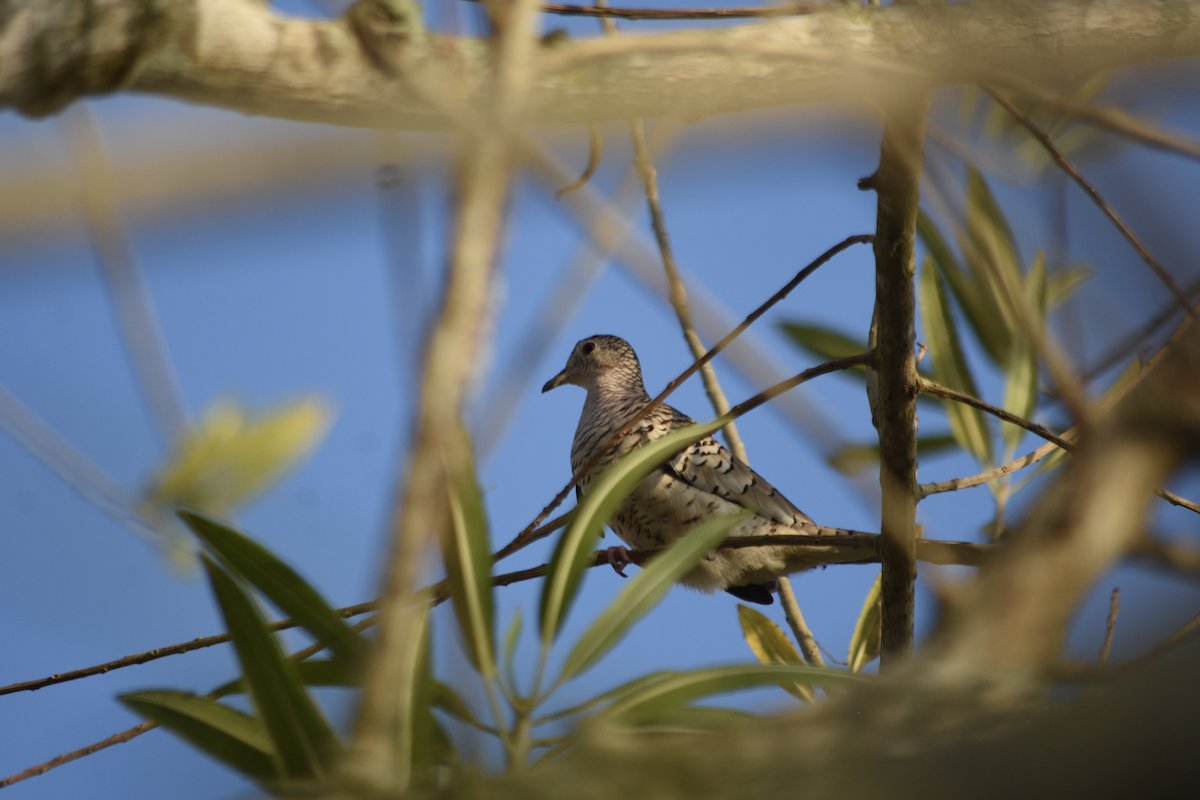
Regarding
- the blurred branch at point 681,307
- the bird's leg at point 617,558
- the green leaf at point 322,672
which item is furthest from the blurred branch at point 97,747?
the bird's leg at point 617,558

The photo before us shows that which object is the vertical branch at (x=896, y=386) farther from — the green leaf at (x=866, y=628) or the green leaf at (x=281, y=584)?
the green leaf at (x=281, y=584)

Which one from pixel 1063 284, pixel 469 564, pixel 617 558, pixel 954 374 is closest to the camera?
pixel 1063 284

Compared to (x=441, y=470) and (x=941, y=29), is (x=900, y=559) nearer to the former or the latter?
(x=941, y=29)

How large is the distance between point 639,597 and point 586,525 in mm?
145


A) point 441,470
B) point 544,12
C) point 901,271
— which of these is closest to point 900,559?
point 901,271

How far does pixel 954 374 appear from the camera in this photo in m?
2.73

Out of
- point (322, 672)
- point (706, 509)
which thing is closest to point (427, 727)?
point (322, 672)

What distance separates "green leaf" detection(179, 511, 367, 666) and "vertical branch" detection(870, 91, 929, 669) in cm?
106

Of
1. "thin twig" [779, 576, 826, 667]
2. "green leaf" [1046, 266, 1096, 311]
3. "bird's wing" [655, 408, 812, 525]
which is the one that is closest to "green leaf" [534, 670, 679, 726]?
"green leaf" [1046, 266, 1096, 311]

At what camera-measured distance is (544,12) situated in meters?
1.43

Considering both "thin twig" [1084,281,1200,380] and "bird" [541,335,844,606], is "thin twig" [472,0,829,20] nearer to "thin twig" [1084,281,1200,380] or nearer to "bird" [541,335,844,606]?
"thin twig" [1084,281,1200,380]

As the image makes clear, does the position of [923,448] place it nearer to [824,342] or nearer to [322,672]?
[824,342]

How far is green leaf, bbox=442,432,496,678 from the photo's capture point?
1.27 m

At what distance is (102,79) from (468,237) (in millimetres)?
869
